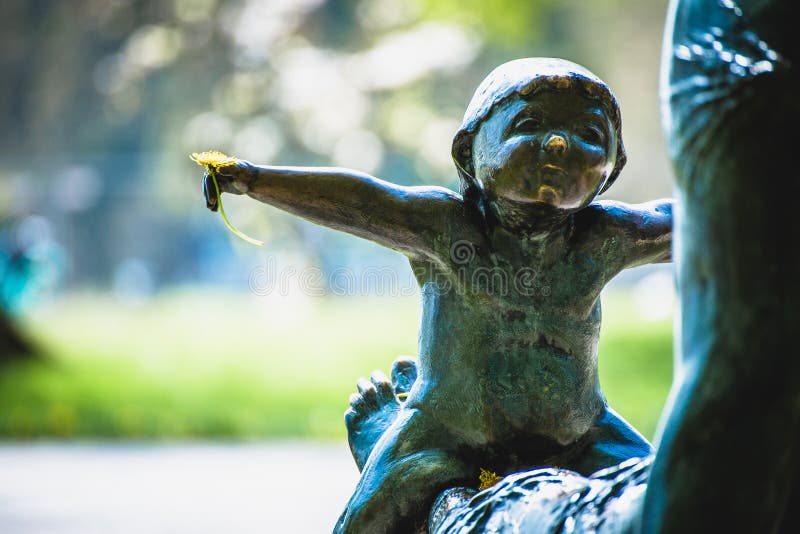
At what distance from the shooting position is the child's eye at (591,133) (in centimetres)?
128

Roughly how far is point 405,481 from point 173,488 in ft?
9.00

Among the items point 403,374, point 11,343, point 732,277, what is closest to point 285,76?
point 11,343

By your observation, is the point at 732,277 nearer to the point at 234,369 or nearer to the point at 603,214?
the point at 603,214

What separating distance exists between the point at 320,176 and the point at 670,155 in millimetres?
543

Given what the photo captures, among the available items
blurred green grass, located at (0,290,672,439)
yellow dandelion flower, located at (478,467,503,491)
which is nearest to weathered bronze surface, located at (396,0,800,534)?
yellow dandelion flower, located at (478,467,503,491)

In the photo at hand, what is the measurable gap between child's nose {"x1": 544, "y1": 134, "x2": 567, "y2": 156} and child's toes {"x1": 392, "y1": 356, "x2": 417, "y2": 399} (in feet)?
2.02

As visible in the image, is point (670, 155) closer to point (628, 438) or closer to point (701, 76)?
point (701, 76)

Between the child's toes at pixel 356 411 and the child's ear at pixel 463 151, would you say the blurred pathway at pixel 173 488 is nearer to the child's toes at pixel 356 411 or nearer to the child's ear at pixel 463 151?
the child's toes at pixel 356 411

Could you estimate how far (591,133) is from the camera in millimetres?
1286

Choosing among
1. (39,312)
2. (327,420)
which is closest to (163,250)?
(39,312)

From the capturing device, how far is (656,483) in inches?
36.4

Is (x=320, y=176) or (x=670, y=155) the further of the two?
(x=320, y=176)

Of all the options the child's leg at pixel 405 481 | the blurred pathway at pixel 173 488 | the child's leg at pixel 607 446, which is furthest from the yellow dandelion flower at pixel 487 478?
the blurred pathway at pixel 173 488

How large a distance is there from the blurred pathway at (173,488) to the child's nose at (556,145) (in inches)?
87.8
